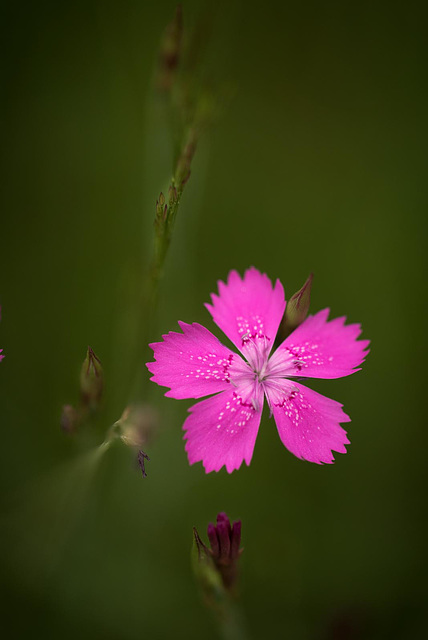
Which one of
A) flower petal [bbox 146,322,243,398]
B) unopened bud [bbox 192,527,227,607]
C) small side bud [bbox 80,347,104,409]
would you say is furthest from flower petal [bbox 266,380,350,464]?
small side bud [bbox 80,347,104,409]

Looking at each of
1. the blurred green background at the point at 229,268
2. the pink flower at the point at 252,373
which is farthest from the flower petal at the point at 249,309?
the blurred green background at the point at 229,268

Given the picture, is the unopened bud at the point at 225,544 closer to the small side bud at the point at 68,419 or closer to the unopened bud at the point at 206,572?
the unopened bud at the point at 206,572

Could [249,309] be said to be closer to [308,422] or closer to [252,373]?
[252,373]

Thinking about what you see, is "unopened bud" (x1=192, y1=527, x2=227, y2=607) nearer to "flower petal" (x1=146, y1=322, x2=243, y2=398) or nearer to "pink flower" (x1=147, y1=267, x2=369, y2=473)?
"pink flower" (x1=147, y1=267, x2=369, y2=473)

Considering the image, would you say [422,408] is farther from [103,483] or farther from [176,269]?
[103,483]

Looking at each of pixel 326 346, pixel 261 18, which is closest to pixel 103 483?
pixel 326 346
